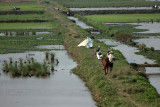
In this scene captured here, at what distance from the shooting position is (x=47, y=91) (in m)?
13.4

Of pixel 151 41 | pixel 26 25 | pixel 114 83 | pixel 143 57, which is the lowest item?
pixel 26 25

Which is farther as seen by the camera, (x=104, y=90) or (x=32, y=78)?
(x=32, y=78)

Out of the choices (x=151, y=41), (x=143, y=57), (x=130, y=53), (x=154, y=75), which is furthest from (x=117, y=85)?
(x=151, y=41)

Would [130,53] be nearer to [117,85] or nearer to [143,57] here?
[143,57]

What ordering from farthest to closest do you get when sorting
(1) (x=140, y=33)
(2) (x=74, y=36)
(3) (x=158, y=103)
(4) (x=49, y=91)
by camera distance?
(1) (x=140, y=33)
(2) (x=74, y=36)
(4) (x=49, y=91)
(3) (x=158, y=103)

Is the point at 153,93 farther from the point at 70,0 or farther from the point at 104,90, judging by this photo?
the point at 70,0


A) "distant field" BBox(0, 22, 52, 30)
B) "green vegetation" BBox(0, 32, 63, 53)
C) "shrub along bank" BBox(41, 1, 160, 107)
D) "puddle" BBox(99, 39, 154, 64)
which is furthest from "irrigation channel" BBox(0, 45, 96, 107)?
"distant field" BBox(0, 22, 52, 30)

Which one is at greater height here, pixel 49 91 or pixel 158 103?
pixel 158 103

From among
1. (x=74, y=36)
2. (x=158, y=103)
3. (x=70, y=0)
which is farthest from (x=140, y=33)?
(x=70, y=0)

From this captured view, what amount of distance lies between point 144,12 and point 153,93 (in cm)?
3182

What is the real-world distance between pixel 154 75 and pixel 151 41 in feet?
29.6

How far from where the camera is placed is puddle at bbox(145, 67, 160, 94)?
13999 millimetres

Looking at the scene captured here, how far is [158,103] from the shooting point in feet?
32.4

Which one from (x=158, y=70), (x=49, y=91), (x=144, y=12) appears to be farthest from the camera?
(x=144, y=12)
